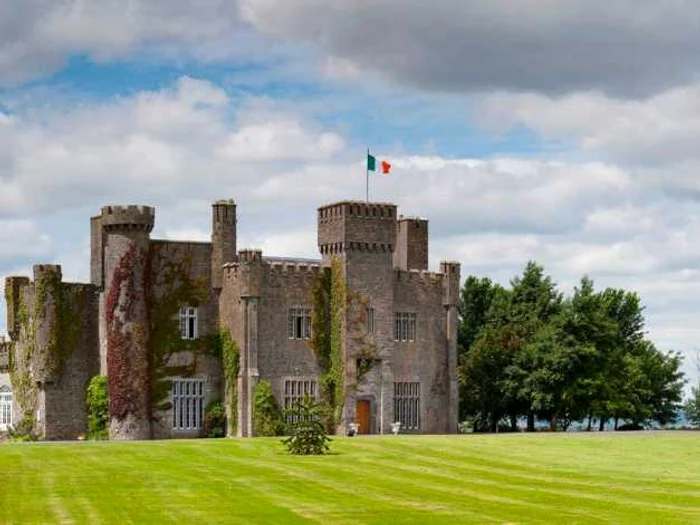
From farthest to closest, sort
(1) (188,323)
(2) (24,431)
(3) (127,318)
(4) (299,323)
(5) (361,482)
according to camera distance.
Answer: (2) (24,431), (1) (188,323), (4) (299,323), (3) (127,318), (5) (361,482)

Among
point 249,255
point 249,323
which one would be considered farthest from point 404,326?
point 249,255

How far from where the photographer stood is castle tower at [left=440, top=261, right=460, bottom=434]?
61719 millimetres

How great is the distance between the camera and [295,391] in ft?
190

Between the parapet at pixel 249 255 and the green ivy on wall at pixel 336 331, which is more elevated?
the parapet at pixel 249 255

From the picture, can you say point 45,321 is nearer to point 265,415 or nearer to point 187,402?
point 187,402

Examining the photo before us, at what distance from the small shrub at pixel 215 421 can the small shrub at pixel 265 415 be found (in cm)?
258

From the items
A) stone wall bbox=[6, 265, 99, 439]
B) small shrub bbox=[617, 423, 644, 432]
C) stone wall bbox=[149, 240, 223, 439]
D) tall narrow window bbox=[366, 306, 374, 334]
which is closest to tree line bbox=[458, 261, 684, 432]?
small shrub bbox=[617, 423, 644, 432]

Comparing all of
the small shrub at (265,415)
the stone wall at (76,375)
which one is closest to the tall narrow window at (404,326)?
the small shrub at (265,415)

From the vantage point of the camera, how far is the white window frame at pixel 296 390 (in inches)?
2270

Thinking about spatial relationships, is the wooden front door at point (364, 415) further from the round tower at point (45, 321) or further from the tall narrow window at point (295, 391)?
the round tower at point (45, 321)

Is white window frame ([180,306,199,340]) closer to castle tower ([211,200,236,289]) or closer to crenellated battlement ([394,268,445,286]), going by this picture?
castle tower ([211,200,236,289])

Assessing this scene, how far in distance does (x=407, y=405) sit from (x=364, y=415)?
2.68 metres

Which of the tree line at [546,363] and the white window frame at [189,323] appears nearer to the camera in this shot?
the white window frame at [189,323]

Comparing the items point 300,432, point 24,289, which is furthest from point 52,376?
point 300,432
